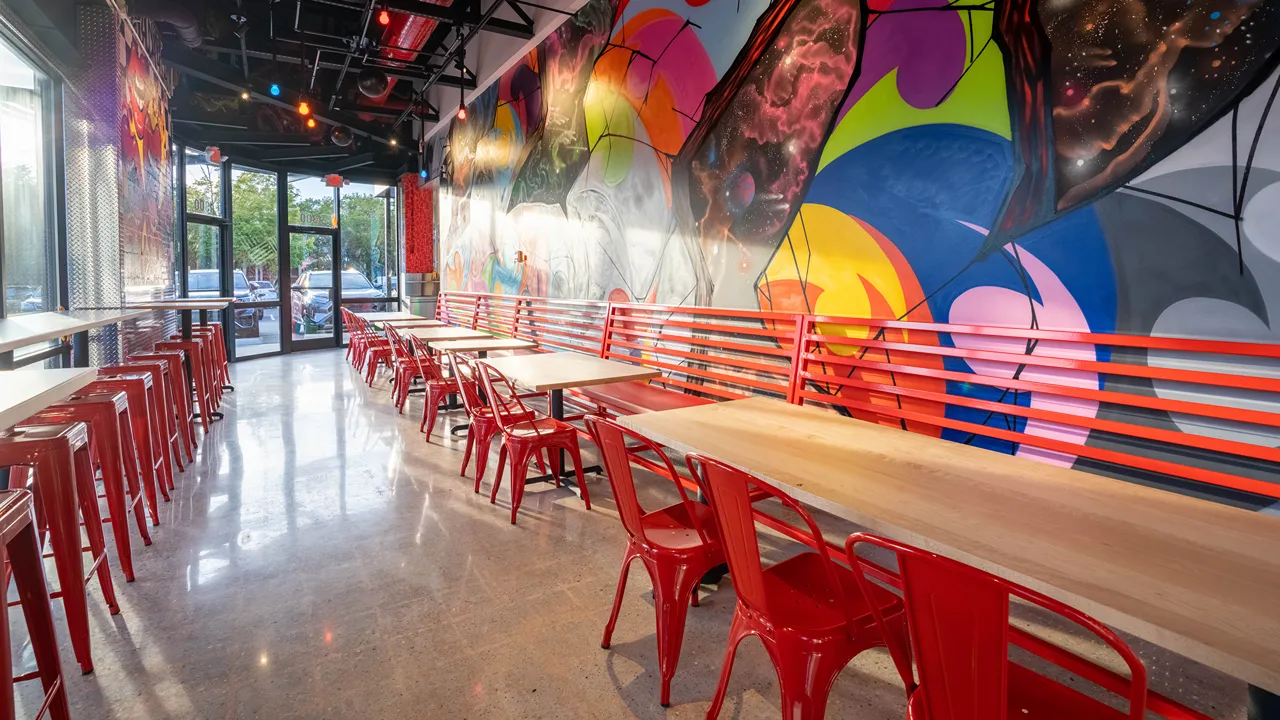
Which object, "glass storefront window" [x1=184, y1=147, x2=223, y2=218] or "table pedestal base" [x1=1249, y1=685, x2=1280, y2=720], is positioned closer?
"table pedestal base" [x1=1249, y1=685, x2=1280, y2=720]

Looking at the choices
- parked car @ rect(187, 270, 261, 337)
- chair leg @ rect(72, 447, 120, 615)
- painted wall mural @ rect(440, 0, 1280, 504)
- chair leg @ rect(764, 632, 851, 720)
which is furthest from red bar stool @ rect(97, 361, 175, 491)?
parked car @ rect(187, 270, 261, 337)

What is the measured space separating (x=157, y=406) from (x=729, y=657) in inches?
162

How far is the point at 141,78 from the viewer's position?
257 inches

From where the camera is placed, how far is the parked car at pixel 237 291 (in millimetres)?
10008

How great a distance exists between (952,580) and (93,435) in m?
3.65

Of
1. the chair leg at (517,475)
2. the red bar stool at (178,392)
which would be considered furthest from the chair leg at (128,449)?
the chair leg at (517,475)

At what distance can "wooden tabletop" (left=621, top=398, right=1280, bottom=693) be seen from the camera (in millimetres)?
1105

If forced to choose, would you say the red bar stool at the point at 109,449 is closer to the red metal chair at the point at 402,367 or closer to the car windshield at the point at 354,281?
the red metal chair at the point at 402,367

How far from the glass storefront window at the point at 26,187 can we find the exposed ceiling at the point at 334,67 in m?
1.99

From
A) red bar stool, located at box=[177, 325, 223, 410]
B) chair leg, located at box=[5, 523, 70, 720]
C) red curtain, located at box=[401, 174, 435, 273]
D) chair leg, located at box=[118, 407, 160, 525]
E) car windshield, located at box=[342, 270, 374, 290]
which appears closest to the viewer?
chair leg, located at box=[5, 523, 70, 720]

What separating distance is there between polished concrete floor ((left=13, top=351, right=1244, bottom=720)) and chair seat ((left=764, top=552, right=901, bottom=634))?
19.8 inches

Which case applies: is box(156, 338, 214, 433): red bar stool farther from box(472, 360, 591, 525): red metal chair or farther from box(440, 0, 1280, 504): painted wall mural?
box(440, 0, 1280, 504): painted wall mural

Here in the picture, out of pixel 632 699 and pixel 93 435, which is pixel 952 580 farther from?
pixel 93 435

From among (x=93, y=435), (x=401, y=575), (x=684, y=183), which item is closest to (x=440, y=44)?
(x=684, y=183)
